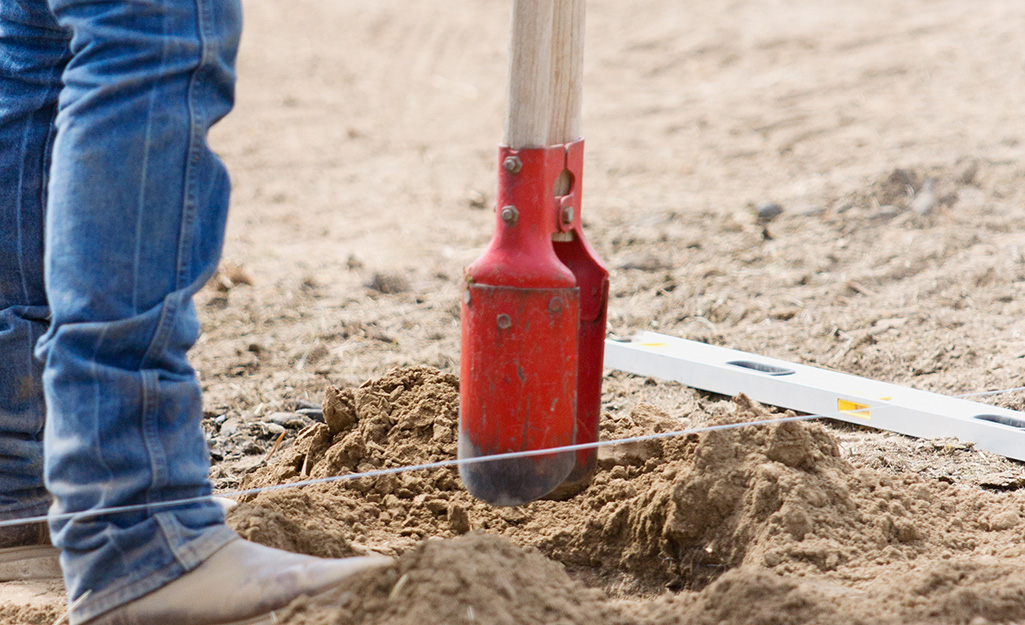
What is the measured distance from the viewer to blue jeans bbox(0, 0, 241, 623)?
4.99 ft

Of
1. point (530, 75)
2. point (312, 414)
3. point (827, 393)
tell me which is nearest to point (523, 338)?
point (530, 75)

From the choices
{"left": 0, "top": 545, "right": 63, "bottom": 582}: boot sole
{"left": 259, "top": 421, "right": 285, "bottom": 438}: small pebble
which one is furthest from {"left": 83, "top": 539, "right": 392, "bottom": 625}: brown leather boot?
{"left": 259, "top": 421, "right": 285, "bottom": 438}: small pebble

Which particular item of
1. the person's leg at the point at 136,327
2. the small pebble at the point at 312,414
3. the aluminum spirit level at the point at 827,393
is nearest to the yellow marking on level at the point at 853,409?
the aluminum spirit level at the point at 827,393

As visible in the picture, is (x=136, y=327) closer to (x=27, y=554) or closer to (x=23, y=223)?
(x=23, y=223)

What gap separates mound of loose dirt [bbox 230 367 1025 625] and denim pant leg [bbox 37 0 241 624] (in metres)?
0.29

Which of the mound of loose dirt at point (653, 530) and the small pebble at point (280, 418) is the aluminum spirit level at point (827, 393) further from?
the small pebble at point (280, 418)

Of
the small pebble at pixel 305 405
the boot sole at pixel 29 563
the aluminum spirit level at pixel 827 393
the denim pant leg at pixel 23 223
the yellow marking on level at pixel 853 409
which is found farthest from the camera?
the small pebble at pixel 305 405

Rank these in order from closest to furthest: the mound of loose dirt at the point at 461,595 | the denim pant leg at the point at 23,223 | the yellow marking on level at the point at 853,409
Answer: the mound of loose dirt at the point at 461,595 → the denim pant leg at the point at 23,223 → the yellow marking on level at the point at 853,409

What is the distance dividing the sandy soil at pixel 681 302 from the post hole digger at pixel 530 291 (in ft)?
0.57

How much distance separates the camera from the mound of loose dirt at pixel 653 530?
5.12 ft

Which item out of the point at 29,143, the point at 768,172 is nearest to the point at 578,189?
the point at 29,143

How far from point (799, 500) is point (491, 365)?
2.02ft

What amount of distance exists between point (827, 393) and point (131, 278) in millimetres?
1794

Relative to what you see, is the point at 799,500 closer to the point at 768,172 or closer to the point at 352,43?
the point at 768,172
